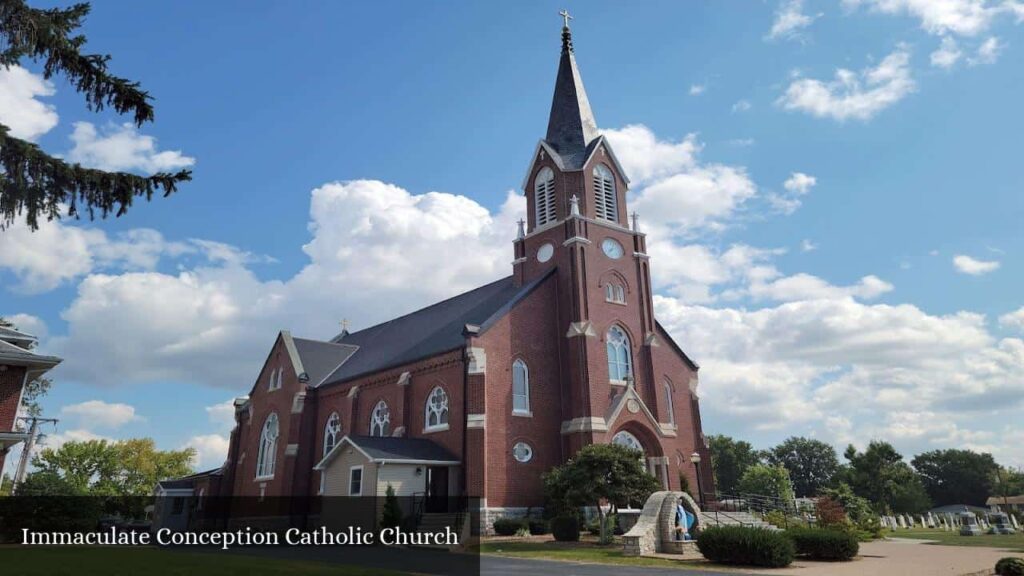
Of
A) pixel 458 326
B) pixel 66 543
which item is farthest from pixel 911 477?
pixel 66 543

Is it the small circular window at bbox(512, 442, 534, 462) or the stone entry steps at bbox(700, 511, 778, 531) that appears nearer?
the stone entry steps at bbox(700, 511, 778, 531)

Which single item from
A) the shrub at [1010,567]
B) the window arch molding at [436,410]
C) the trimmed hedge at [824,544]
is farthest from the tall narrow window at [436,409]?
the shrub at [1010,567]

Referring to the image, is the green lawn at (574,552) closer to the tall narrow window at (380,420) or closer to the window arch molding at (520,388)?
the window arch molding at (520,388)

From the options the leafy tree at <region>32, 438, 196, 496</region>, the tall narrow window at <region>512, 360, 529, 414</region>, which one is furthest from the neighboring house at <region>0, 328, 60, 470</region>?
the leafy tree at <region>32, 438, 196, 496</region>

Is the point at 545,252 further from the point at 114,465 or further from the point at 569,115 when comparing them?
the point at 114,465

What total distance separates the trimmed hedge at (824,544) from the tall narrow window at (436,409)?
53.2ft

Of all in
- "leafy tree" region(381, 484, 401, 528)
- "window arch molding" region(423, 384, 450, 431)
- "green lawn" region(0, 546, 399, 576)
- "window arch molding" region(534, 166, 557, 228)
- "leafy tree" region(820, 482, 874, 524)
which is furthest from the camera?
"window arch molding" region(534, 166, 557, 228)

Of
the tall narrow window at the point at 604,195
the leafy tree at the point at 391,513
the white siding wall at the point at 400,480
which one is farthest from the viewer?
the tall narrow window at the point at 604,195

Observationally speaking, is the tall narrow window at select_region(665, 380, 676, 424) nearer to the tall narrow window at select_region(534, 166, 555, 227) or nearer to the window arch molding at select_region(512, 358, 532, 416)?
the window arch molding at select_region(512, 358, 532, 416)

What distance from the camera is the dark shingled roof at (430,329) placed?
33094mm

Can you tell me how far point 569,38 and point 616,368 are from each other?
21608 mm

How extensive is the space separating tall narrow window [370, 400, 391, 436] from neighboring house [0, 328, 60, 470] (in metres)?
15.0

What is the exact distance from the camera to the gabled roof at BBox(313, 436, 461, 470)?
2783 cm

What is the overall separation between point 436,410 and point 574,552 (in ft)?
42.7
